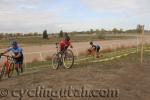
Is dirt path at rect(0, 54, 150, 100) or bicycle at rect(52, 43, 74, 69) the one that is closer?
dirt path at rect(0, 54, 150, 100)

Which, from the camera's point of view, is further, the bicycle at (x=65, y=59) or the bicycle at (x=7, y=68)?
the bicycle at (x=65, y=59)

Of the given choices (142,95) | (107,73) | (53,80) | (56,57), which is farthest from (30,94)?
(56,57)

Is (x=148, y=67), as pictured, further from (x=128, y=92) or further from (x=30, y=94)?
(x=30, y=94)

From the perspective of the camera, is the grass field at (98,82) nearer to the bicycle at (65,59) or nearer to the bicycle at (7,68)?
the bicycle at (65,59)

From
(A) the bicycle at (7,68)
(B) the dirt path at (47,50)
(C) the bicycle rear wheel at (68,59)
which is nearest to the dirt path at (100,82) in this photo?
(C) the bicycle rear wheel at (68,59)

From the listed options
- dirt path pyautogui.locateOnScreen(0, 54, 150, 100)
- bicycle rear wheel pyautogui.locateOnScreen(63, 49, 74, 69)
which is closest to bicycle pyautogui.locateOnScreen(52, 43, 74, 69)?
bicycle rear wheel pyautogui.locateOnScreen(63, 49, 74, 69)

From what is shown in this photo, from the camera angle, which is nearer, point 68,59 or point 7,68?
point 7,68

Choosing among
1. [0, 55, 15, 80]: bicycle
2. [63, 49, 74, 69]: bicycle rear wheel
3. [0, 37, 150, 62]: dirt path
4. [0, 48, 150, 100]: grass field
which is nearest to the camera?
[0, 48, 150, 100]: grass field

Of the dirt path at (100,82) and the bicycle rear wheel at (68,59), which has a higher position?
the bicycle rear wheel at (68,59)

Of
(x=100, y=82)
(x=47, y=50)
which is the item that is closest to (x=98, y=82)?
(x=100, y=82)

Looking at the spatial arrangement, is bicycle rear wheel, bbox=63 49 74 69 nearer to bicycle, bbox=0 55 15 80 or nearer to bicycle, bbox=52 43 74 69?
bicycle, bbox=52 43 74 69

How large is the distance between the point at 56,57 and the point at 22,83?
5.30m

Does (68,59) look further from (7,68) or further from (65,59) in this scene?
(7,68)

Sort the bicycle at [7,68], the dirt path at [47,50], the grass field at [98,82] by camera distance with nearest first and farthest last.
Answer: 1. the grass field at [98,82]
2. the bicycle at [7,68]
3. the dirt path at [47,50]
